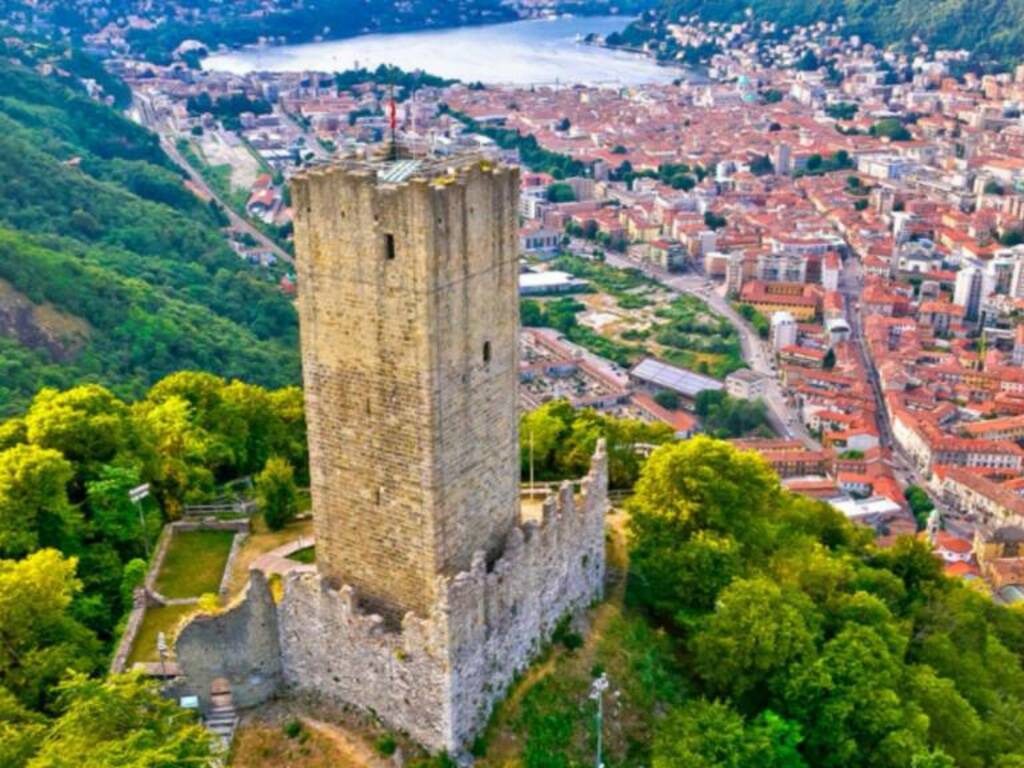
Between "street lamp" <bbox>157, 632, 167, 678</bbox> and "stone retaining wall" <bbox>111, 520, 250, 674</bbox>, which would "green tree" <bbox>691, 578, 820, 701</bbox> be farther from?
"street lamp" <bbox>157, 632, 167, 678</bbox>

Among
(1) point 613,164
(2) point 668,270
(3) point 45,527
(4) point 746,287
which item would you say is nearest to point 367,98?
(1) point 613,164

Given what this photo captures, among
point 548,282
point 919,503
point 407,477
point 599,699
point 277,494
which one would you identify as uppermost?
point 407,477

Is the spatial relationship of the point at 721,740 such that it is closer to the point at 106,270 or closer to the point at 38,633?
the point at 38,633

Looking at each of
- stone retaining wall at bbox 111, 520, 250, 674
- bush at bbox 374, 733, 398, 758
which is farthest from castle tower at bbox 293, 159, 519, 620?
stone retaining wall at bbox 111, 520, 250, 674

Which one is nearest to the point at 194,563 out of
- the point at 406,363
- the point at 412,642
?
the point at 412,642

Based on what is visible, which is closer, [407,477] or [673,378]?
[407,477]
